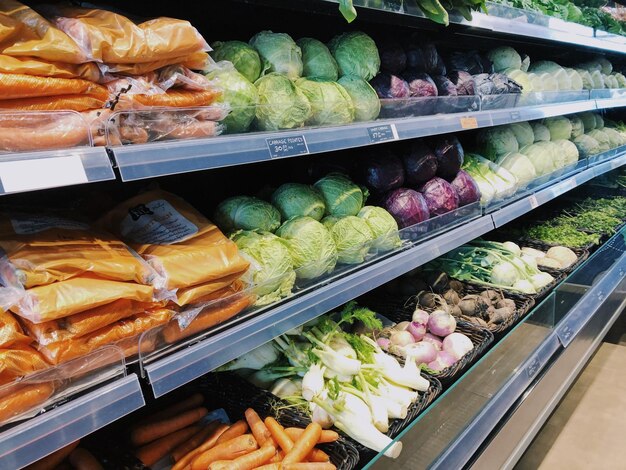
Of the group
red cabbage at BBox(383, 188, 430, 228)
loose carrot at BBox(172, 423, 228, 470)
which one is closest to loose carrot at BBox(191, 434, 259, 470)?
loose carrot at BBox(172, 423, 228, 470)

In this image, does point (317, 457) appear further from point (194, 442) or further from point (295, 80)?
point (295, 80)

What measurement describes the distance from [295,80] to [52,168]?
0.94 m

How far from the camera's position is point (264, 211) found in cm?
160

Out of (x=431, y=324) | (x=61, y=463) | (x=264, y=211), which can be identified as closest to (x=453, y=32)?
(x=431, y=324)

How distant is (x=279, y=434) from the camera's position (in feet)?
4.67

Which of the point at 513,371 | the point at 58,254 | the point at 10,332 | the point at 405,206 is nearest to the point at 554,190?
the point at 513,371

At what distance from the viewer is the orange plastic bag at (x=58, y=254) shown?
98 cm

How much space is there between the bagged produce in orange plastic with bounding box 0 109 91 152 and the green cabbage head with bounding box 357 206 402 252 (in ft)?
3.50

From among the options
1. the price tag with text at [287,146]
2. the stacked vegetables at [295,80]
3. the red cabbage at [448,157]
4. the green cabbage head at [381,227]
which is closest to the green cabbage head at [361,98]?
the stacked vegetables at [295,80]

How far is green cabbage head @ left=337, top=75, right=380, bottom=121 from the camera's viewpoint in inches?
68.8

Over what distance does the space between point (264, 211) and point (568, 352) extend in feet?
6.24

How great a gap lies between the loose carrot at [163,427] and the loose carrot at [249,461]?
0.74 feet

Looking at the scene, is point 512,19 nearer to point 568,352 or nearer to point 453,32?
point 453,32

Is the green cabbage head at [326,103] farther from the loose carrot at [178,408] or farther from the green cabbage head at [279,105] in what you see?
the loose carrot at [178,408]
